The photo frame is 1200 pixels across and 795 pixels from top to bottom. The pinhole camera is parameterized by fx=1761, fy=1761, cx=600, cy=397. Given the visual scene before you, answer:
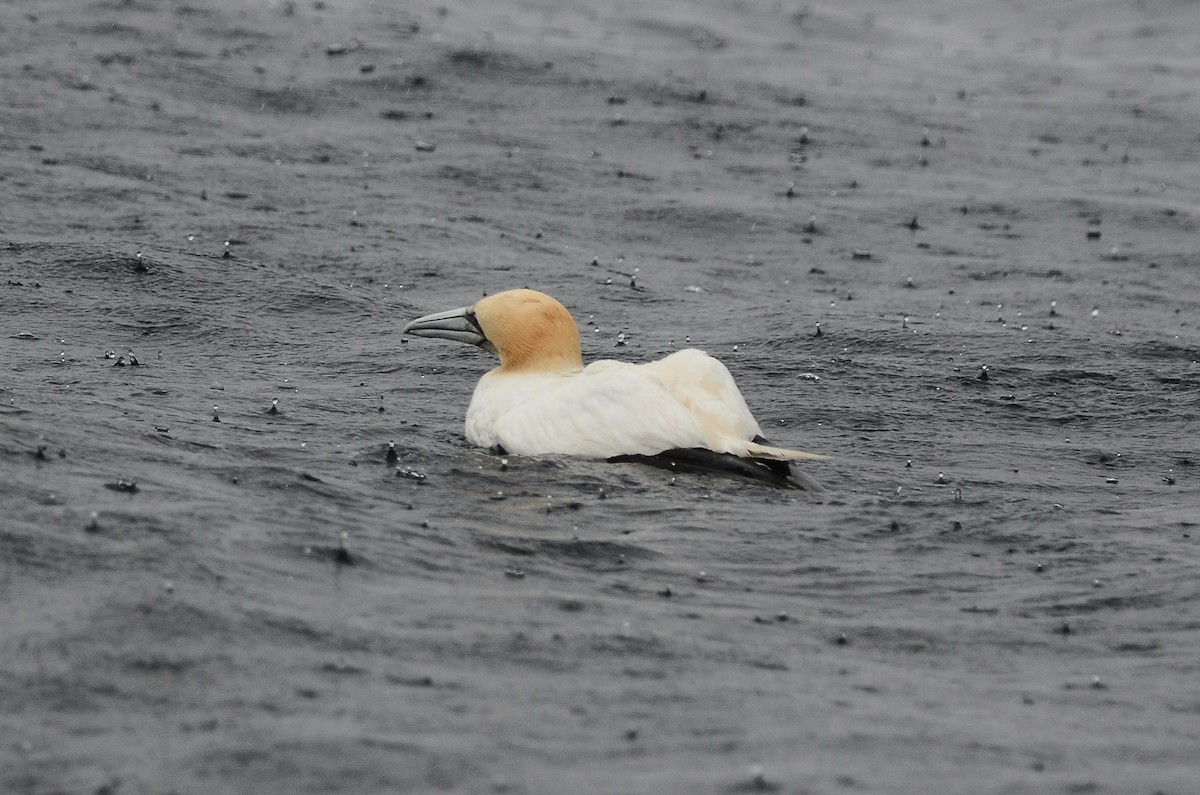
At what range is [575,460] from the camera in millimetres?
8227

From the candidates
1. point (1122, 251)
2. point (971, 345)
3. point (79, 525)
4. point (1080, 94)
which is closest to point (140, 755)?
point (79, 525)

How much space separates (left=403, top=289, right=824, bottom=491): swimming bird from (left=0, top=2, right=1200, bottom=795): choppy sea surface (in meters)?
0.14

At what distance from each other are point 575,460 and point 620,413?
304 millimetres

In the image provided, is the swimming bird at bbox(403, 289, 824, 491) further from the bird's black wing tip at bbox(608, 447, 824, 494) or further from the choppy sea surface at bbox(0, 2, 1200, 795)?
the choppy sea surface at bbox(0, 2, 1200, 795)

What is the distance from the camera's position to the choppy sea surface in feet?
17.0

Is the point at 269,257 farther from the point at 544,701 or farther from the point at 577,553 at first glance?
the point at 544,701

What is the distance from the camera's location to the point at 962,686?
227 inches

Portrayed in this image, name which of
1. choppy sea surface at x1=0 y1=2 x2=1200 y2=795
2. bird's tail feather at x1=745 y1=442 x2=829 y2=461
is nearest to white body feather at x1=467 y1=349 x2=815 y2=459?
bird's tail feather at x1=745 y1=442 x2=829 y2=461

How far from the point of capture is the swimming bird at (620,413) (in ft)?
26.7

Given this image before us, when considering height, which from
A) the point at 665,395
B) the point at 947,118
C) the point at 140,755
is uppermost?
the point at 947,118

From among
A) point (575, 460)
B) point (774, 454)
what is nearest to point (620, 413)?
point (575, 460)

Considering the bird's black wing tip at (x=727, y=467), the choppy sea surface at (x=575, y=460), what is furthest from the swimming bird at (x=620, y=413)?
the choppy sea surface at (x=575, y=460)

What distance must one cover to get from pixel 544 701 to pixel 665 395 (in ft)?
10.4

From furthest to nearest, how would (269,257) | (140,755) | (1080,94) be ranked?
(1080,94) → (269,257) → (140,755)
